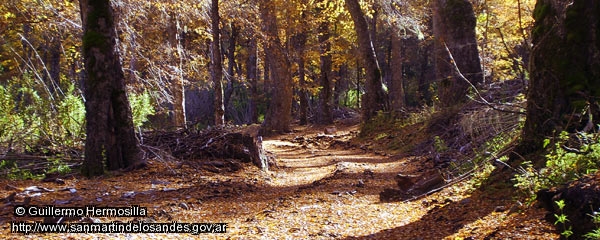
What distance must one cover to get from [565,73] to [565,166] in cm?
112

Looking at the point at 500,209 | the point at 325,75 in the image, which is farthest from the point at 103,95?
the point at 325,75

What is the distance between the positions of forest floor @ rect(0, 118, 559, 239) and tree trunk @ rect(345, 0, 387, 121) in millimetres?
6968

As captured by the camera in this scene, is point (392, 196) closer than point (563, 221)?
No

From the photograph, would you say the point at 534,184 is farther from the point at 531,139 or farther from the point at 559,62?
the point at 559,62

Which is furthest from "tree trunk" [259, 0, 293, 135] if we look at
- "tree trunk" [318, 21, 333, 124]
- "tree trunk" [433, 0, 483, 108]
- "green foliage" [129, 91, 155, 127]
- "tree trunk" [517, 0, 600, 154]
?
"tree trunk" [517, 0, 600, 154]

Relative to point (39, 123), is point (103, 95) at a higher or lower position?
higher

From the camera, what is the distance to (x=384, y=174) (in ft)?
26.4

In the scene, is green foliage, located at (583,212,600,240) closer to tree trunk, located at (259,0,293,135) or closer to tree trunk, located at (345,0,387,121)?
tree trunk, located at (345,0,387,121)

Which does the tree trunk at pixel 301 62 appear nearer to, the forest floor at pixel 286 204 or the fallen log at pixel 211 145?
the fallen log at pixel 211 145

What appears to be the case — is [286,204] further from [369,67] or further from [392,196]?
[369,67]

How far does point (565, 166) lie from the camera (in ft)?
12.7

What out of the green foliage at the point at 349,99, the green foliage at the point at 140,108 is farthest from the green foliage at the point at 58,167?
the green foliage at the point at 349,99

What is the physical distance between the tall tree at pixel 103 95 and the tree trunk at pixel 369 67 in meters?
9.01

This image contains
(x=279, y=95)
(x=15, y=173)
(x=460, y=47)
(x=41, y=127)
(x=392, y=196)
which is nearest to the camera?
(x=392, y=196)
